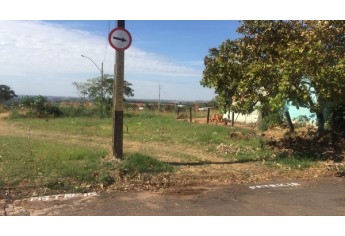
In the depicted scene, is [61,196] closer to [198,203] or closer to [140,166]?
[140,166]

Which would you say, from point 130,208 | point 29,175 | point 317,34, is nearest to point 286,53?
point 317,34

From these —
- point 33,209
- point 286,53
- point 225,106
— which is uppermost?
point 286,53

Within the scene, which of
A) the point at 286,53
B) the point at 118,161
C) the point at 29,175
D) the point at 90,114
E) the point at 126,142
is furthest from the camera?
the point at 90,114

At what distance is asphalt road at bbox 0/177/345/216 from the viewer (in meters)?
4.79

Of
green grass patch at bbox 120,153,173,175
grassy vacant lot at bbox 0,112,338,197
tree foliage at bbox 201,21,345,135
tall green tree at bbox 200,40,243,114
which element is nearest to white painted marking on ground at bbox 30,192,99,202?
grassy vacant lot at bbox 0,112,338,197

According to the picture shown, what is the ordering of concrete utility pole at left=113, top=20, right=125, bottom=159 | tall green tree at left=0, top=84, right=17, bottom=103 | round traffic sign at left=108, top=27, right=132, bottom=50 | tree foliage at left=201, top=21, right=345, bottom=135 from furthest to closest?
tall green tree at left=0, top=84, right=17, bottom=103, tree foliage at left=201, top=21, right=345, bottom=135, concrete utility pole at left=113, top=20, right=125, bottom=159, round traffic sign at left=108, top=27, right=132, bottom=50

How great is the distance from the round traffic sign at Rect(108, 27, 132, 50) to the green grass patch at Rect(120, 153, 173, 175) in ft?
6.65

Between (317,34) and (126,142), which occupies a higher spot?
(317,34)

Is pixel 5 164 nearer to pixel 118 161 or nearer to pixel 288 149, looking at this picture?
pixel 118 161

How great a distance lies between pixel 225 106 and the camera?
964cm

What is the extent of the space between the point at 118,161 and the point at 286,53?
156 inches

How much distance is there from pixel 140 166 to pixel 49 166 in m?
1.59

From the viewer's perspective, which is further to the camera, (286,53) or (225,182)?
(286,53)

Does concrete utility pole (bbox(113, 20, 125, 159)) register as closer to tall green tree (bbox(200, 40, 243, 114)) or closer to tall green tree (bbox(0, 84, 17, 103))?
tall green tree (bbox(200, 40, 243, 114))
